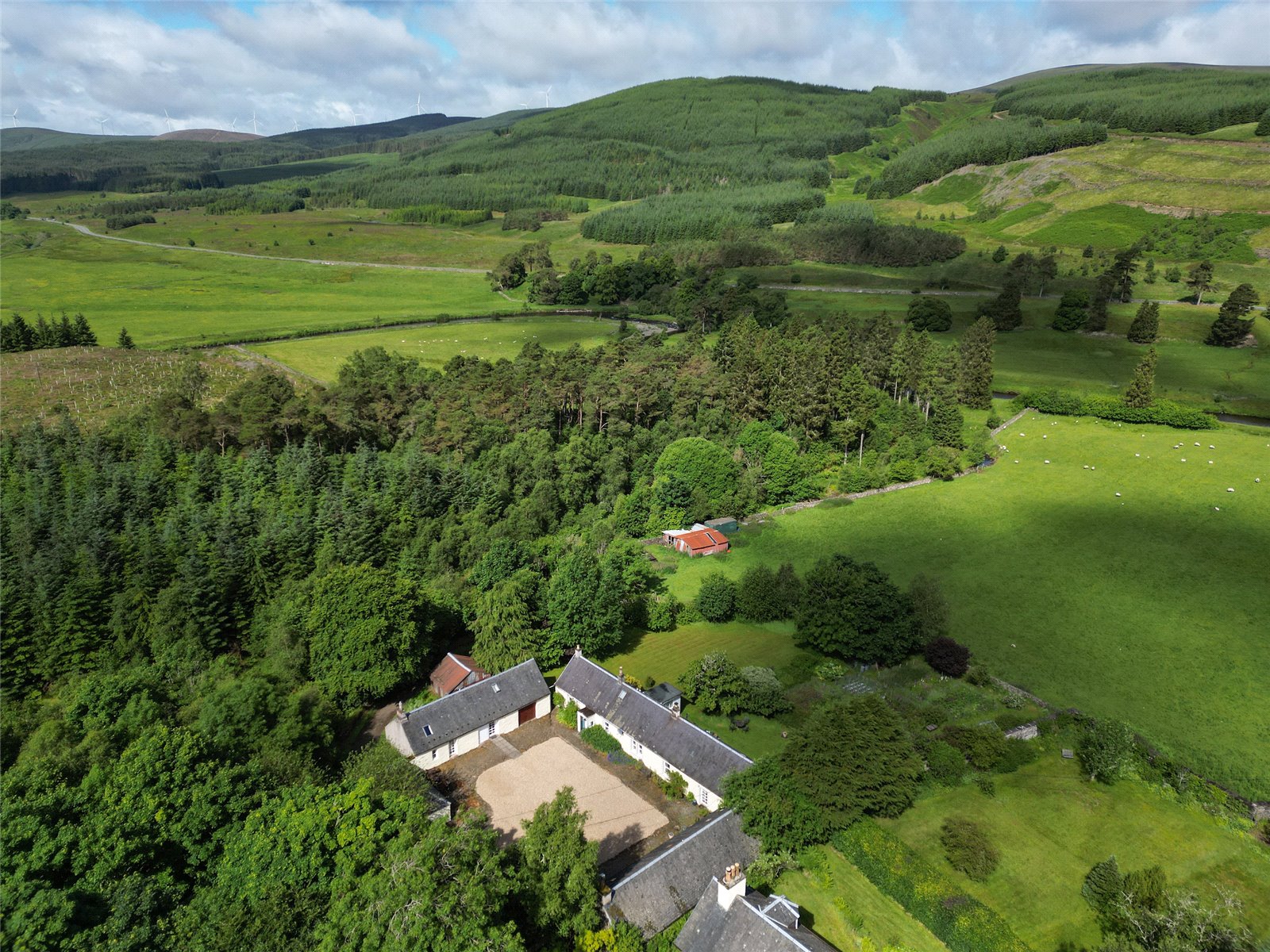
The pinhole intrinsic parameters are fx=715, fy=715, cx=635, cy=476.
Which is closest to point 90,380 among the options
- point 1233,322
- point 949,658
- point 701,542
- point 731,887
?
point 701,542

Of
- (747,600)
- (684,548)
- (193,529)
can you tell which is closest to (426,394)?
(193,529)

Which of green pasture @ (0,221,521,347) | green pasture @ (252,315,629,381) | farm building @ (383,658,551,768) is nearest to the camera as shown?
farm building @ (383,658,551,768)

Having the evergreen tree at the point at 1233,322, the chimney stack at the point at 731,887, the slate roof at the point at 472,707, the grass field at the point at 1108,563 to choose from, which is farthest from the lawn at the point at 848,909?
the evergreen tree at the point at 1233,322

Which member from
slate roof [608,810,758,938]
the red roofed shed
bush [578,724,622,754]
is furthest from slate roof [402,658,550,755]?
the red roofed shed

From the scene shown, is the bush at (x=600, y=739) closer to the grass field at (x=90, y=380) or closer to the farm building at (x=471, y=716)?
the farm building at (x=471, y=716)

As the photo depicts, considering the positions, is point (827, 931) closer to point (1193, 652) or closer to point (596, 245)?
point (1193, 652)

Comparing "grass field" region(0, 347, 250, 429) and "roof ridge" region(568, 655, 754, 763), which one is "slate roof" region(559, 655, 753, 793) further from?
"grass field" region(0, 347, 250, 429)
